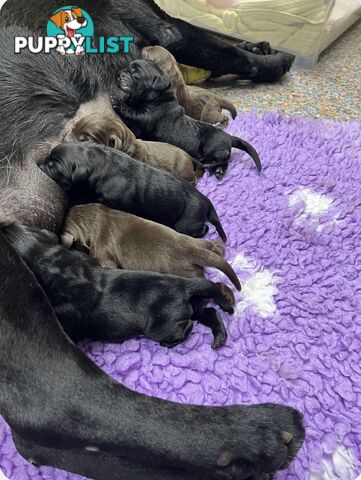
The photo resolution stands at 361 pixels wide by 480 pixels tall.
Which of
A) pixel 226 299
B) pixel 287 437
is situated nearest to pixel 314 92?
pixel 226 299

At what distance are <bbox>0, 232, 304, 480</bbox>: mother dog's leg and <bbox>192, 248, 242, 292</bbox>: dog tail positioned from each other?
370 millimetres

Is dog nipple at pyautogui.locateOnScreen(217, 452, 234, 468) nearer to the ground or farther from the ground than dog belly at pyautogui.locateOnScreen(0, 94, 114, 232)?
farther from the ground

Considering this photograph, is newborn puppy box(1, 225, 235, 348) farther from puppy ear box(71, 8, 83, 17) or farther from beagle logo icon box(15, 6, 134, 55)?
puppy ear box(71, 8, 83, 17)

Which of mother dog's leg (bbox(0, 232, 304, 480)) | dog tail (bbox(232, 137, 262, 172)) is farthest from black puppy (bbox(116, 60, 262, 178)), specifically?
mother dog's leg (bbox(0, 232, 304, 480))

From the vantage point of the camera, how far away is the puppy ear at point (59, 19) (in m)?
1.83

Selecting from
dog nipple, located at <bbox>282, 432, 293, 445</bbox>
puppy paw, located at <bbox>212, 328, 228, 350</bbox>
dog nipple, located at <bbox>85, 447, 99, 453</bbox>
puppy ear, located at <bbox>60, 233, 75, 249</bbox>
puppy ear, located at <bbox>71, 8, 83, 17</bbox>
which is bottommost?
puppy ear, located at <bbox>60, 233, 75, 249</bbox>

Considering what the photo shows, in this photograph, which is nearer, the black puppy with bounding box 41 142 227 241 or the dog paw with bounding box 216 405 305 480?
the dog paw with bounding box 216 405 305 480

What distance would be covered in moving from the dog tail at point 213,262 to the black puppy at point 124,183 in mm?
207

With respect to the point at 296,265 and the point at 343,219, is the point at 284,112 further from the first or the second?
the point at 296,265

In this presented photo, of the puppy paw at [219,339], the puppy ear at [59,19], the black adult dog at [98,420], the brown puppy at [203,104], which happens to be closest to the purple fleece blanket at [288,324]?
the puppy paw at [219,339]

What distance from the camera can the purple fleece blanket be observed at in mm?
1195

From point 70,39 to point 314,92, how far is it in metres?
1.21

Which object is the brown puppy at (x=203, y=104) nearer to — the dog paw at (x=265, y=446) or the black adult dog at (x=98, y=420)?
the black adult dog at (x=98, y=420)

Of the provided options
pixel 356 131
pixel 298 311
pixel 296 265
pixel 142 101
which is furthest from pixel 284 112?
pixel 298 311
